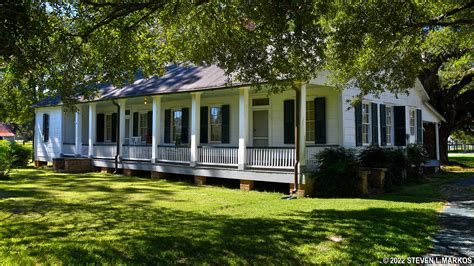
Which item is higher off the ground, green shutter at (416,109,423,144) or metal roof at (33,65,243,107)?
metal roof at (33,65,243,107)

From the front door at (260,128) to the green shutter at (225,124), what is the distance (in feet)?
3.72

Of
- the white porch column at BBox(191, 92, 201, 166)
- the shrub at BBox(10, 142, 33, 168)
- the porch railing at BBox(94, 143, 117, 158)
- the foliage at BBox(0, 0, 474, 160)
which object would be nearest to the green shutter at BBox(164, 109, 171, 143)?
the porch railing at BBox(94, 143, 117, 158)

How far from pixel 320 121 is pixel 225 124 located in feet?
14.1

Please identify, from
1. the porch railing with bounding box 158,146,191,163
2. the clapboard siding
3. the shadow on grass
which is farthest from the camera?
the clapboard siding

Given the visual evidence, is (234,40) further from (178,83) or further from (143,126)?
(143,126)

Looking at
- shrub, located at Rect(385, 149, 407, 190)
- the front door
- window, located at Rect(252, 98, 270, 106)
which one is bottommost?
shrub, located at Rect(385, 149, 407, 190)

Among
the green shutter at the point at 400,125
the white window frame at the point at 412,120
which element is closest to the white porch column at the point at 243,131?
the green shutter at the point at 400,125

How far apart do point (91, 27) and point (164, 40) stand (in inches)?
168

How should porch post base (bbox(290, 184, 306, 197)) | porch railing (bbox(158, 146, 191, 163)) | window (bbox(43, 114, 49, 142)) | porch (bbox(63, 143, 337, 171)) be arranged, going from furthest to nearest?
1. window (bbox(43, 114, 49, 142))
2. porch railing (bbox(158, 146, 191, 163))
3. porch (bbox(63, 143, 337, 171))
4. porch post base (bbox(290, 184, 306, 197))

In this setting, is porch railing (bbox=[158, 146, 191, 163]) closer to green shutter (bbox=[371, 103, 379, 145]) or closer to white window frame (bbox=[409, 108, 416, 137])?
green shutter (bbox=[371, 103, 379, 145])

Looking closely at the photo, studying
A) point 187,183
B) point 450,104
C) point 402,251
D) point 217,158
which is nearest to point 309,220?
point 402,251

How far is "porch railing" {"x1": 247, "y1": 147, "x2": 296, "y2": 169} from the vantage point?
13.4 metres

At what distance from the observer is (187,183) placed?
16.3 m

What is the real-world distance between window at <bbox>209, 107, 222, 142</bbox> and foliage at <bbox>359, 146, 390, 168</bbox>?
20.5ft
